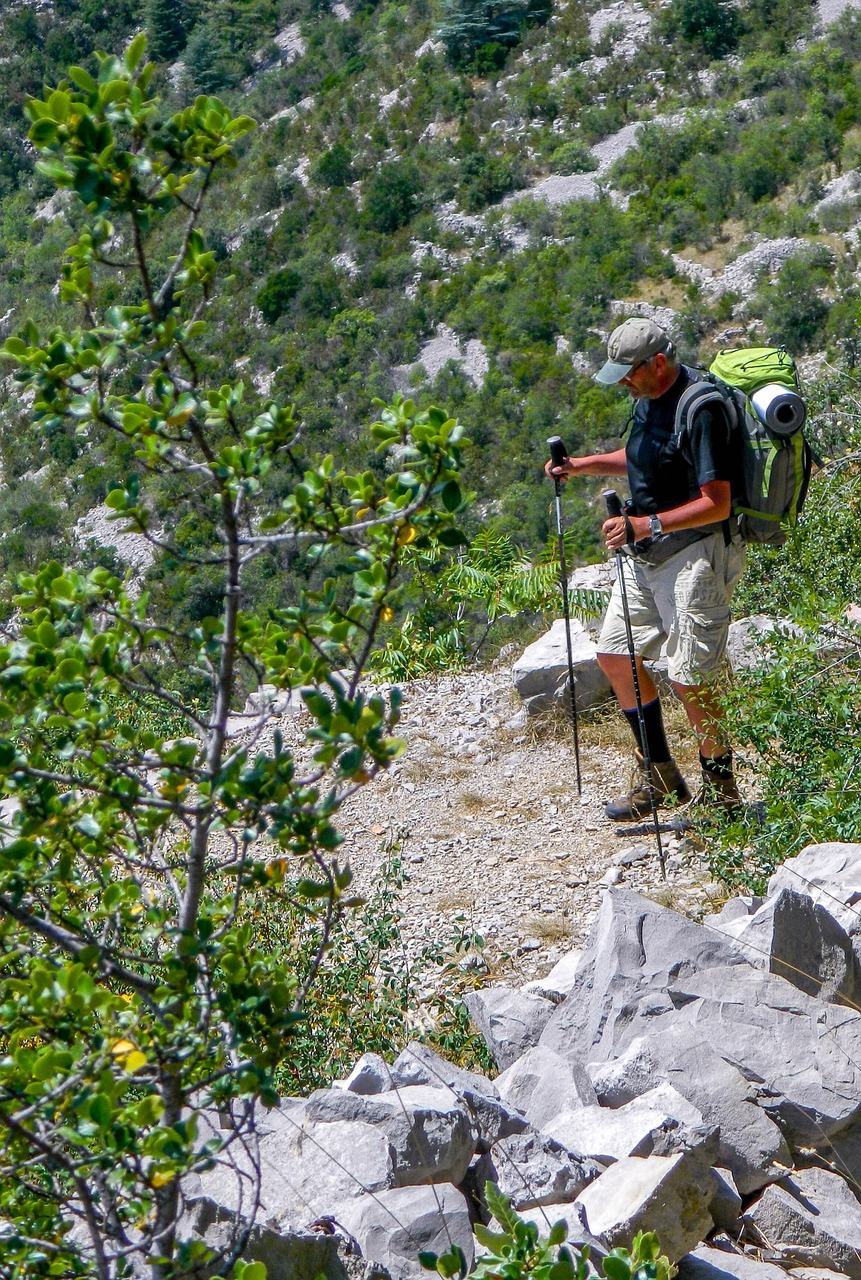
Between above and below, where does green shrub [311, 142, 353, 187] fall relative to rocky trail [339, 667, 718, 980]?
below

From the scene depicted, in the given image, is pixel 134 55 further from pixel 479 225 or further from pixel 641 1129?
pixel 479 225

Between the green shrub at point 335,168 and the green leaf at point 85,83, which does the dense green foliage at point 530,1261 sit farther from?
the green shrub at point 335,168

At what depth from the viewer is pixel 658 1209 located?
203 cm

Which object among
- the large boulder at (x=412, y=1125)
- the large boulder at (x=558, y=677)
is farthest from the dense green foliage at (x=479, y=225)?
the large boulder at (x=412, y=1125)

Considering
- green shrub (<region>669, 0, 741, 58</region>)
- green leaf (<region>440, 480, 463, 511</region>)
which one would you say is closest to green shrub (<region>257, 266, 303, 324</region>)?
green shrub (<region>669, 0, 741, 58</region>)

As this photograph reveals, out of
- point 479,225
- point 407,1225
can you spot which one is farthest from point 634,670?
point 479,225

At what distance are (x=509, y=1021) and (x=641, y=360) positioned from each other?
7.05ft

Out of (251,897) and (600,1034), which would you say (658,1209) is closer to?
(600,1034)

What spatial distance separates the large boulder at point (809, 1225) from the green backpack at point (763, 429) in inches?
89.8

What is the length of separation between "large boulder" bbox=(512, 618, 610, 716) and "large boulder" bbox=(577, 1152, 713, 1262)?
3.69m

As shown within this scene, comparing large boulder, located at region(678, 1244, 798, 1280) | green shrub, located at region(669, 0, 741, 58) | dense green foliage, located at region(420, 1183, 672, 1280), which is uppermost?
dense green foliage, located at region(420, 1183, 672, 1280)

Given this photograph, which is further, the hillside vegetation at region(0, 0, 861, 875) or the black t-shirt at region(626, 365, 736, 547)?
the hillside vegetation at region(0, 0, 861, 875)

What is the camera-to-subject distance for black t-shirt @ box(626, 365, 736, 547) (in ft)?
12.8

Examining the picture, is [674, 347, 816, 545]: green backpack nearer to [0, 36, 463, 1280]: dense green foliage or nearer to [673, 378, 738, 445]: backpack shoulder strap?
[673, 378, 738, 445]: backpack shoulder strap
